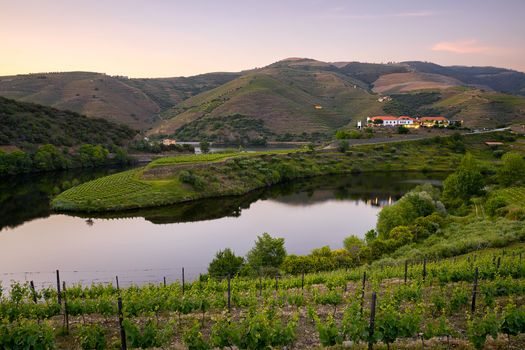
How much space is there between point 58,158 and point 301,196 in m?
68.0

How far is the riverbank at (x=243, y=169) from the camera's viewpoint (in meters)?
70.4

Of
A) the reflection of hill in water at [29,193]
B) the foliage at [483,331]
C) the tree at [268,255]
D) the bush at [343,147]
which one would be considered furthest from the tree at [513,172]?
the reflection of hill in water at [29,193]

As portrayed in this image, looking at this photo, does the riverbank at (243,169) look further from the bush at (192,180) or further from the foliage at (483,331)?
the foliage at (483,331)

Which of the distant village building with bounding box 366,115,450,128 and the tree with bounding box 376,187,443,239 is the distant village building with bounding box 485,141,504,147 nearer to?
the distant village building with bounding box 366,115,450,128

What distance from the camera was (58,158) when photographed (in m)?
107

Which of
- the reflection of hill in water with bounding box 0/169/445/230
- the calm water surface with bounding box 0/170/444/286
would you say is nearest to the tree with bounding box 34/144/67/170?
the reflection of hill in water with bounding box 0/169/445/230

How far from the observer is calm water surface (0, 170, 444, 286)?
42.0 metres

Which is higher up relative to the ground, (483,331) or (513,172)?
(483,331)

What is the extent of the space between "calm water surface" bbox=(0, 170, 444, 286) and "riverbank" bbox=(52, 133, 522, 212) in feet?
11.6

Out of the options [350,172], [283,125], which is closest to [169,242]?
[350,172]

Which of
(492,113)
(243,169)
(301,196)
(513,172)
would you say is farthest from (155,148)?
(492,113)

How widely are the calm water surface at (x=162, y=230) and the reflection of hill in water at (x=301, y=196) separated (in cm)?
18

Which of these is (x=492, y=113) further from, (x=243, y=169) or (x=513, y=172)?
(x=243, y=169)

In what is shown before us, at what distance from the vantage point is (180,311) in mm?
18312
